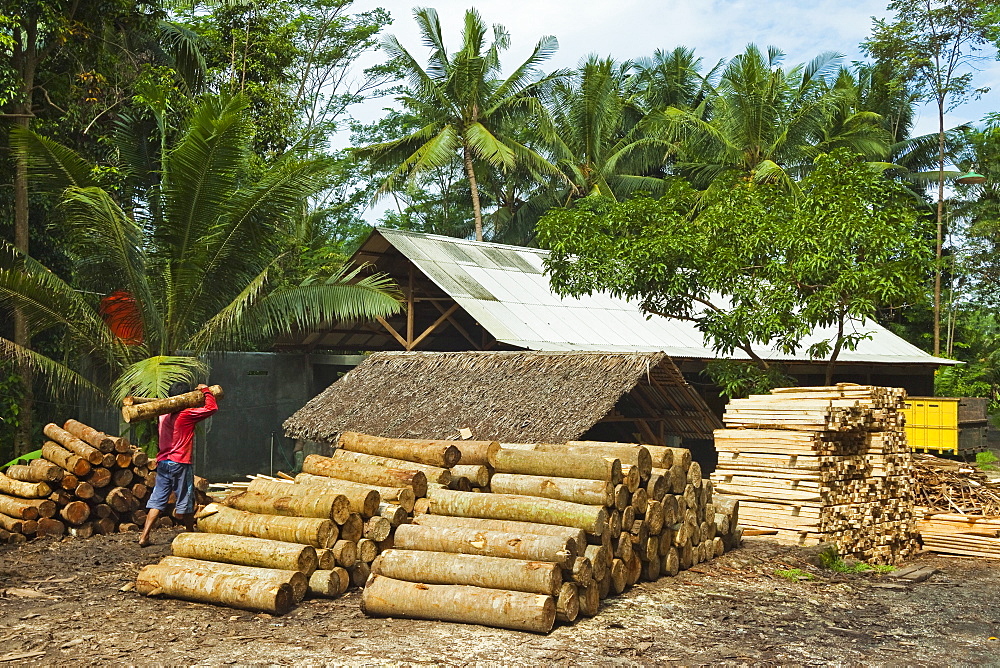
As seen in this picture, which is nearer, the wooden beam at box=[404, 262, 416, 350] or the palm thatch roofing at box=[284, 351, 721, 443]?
the palm thatch roofing at box=[284, 351, 721, 443]

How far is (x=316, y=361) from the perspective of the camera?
19.5 metres

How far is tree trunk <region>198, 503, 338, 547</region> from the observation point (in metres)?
Result: 8.44

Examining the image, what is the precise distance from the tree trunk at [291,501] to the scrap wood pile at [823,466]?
5.20 metres

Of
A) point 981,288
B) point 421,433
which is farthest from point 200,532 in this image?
point 981,288

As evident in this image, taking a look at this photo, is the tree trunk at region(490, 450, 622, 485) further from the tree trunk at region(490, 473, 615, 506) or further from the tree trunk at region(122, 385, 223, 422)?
the tree trunk at region(122, 385, 223, 422)

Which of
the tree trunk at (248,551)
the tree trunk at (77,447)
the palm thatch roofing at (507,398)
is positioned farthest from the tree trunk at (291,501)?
the palm thatch roofing at (507,398)

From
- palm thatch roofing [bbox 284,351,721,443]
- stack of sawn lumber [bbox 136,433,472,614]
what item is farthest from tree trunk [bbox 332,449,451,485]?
palm thatch roofing [bbox 284,351,721,443]

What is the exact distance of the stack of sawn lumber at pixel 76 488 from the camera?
1102cm

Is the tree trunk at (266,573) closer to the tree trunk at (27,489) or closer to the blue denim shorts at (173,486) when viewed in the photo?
the blue denim shorts at (173,486)

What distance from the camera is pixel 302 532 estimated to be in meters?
8.44

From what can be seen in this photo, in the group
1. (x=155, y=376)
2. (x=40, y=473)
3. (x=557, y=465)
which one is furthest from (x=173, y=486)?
(x=557, y=465)

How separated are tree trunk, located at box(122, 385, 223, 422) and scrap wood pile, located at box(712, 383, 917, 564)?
6238mm

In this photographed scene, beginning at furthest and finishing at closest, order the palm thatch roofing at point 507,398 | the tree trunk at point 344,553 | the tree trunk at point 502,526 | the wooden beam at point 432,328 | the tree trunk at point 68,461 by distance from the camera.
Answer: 1. the wooden beam at point 432,328
2. the palm thatch roofing at point 507,398
3. the tree trunk at point 68,461
4. the tree trunk at point 344,553
5. the tree trunk at point 502,526

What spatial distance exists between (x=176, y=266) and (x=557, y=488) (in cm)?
698
